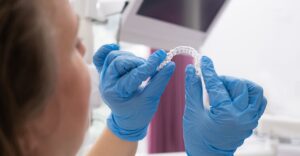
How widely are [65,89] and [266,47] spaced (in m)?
1.45

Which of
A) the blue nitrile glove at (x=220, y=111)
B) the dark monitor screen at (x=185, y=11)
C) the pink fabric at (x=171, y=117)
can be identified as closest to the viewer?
the blue nitrile glove at (x=220, y=111)

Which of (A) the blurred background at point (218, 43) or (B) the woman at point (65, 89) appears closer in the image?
(B) the woman at point (65, 89)

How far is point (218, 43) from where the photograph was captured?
1.96 metres

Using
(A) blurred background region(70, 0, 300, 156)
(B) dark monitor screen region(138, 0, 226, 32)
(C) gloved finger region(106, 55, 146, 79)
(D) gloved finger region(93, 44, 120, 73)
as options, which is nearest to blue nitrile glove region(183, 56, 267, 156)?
(C) gloved finger region(106, 55, 146, 79)

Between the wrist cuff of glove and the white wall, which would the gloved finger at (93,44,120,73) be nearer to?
the wrist cuff of glove

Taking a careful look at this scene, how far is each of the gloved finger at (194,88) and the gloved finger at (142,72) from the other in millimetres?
77

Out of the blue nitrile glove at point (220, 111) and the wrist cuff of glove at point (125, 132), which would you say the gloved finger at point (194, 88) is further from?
the wrist cuff of glove at point (125, 132)

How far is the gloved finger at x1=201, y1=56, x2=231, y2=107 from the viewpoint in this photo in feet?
2.38

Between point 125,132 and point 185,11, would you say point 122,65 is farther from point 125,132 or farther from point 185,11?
point 185,11

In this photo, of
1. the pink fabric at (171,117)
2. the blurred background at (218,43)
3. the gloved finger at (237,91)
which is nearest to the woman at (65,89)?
the gloved finger at (237,91)

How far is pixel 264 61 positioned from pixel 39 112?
1507 mm

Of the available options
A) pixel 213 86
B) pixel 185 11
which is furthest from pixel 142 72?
pixel 185 11

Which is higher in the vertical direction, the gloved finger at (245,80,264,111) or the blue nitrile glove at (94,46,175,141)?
the gloved finger at (245,80,264,111)

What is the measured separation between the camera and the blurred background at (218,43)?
1334 mm
